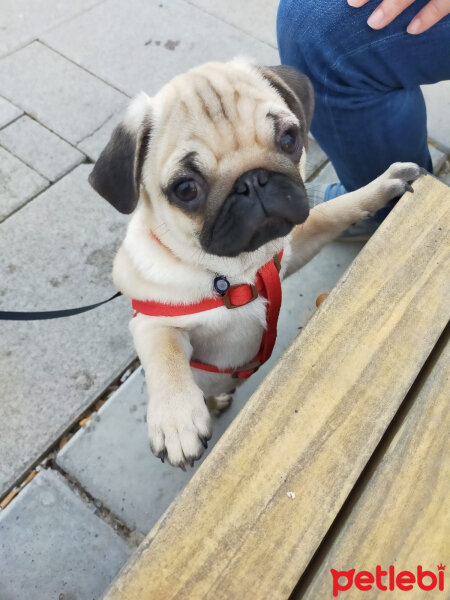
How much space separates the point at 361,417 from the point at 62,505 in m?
1.50

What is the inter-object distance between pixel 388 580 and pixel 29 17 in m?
4.51

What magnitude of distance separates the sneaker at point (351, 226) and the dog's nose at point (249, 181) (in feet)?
3.65

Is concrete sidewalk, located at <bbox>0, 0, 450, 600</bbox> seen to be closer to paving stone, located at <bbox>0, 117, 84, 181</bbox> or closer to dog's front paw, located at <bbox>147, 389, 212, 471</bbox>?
paving stone, located at <bbox>0, 117, 84, 181</bbox>

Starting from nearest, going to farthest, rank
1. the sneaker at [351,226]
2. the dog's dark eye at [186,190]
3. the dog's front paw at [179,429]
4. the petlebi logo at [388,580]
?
the petlebi logo at [388,580] < the dog's front paw at [179,429] < the dog's dark eye at [186,190] < the sneaker at [351,226]

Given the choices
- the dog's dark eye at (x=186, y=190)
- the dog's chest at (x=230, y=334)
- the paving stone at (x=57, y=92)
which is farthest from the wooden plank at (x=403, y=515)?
the paving stone at (x=57, y=92)

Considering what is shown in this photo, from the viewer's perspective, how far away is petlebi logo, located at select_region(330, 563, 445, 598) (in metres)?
0.84

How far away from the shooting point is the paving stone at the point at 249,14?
3.83 metres

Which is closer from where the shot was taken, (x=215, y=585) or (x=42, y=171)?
(x=215, y=585)

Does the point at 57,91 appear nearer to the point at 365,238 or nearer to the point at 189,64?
the point at 189,64

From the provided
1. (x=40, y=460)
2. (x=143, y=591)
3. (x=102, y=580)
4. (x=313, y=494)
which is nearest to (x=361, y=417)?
(x=313, y=494)

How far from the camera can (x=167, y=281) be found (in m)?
1.60

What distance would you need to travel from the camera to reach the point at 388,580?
0.85m

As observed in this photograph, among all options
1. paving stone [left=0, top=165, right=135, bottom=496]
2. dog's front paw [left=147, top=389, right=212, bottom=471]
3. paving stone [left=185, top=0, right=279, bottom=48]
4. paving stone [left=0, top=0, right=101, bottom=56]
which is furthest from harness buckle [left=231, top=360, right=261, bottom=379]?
paving stone [left=0, top=0, right=101, bottom=56]

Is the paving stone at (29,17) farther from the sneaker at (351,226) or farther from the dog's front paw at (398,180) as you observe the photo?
the dog's front paw at (398,180)
